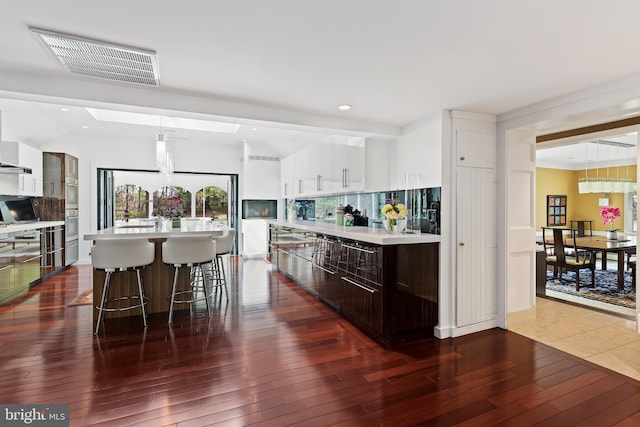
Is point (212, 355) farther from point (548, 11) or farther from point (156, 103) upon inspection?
point (548, 11)

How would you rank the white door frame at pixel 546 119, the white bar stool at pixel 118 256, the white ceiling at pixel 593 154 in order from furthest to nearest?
the white ceiling at pixel 593 154
the white bar stool at pixel 118 256
the white door frame at pixel 546 119

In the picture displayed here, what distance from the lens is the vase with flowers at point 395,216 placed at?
344 cm

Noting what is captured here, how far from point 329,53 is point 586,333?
3.80m

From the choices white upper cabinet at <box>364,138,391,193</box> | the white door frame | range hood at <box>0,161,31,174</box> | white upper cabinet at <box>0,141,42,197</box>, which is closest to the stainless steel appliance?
white upper cabinet at <box>0,141,42,197</box>

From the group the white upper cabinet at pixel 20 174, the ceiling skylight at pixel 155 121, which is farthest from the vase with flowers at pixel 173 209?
the white upper cabinet at pixel 20 174

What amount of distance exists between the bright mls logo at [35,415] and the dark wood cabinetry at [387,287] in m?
2.44

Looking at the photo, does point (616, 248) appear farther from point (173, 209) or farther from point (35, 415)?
point (35, 415)

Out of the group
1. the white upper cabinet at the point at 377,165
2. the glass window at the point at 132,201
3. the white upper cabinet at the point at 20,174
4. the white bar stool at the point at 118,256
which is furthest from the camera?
the glass window at the point at 132,201

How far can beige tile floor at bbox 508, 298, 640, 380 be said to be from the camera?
2789 millimetres

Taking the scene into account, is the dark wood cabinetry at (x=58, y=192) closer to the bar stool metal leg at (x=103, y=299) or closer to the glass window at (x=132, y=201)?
the glass window at (x=132, y=201)

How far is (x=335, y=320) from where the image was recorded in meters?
3.69

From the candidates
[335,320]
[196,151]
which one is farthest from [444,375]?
[196,151]

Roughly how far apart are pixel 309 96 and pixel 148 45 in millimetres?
1373

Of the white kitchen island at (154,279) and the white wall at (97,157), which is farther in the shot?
the white wall at (97,157)
